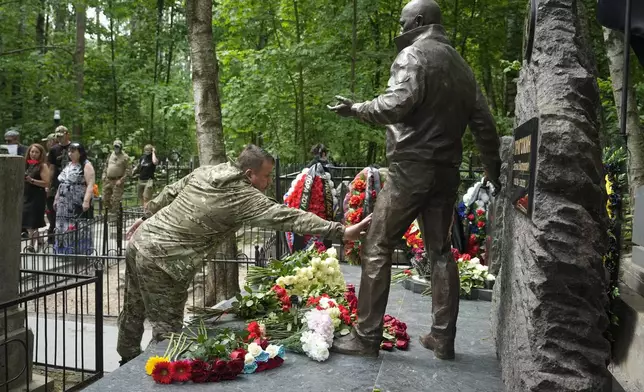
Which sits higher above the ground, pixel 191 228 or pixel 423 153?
pixel 423 153

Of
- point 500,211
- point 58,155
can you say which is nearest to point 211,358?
point 500,211

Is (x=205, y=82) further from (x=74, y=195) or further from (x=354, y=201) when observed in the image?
(x=74, y=195)

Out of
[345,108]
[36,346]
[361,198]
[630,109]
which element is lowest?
[36,346]

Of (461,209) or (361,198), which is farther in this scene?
(361,198)

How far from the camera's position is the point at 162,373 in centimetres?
384

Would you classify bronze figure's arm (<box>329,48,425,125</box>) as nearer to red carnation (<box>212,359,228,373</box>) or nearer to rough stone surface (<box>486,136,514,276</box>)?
rough stone surface (<box>486,136,514,276</box>)

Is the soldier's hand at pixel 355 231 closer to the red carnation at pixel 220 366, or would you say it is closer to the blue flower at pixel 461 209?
the red carnation at pixel 220 366

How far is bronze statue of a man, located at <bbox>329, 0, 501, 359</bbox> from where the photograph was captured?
160 inches

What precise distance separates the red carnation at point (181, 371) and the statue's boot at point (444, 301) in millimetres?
1764

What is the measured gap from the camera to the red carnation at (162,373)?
12.5ft

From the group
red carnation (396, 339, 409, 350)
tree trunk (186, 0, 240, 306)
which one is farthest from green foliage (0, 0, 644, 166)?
red carnation (396, 339, 409, 350)

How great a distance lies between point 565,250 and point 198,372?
2.35 m

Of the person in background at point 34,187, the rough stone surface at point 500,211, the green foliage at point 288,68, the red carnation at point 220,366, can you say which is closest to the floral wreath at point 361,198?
the rough stone surface at point 500,211

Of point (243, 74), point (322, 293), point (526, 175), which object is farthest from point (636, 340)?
point (243, 74)
